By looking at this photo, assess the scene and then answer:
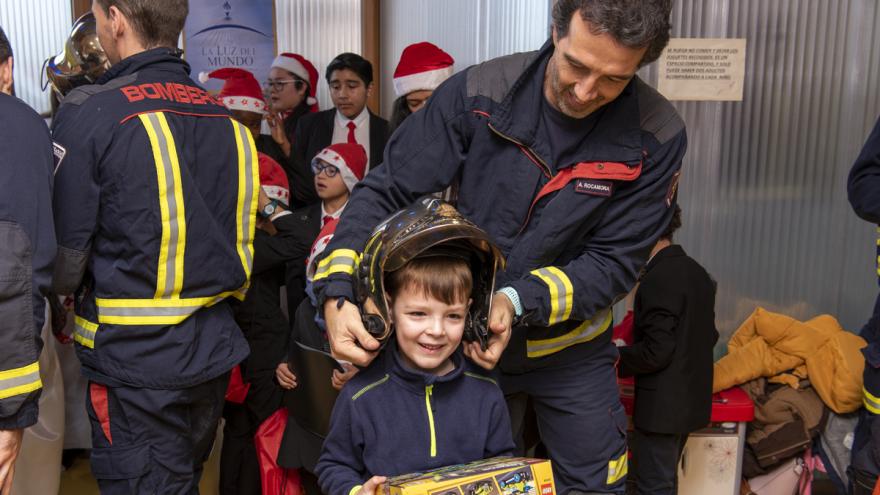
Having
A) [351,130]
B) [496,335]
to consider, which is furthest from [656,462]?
[351,130]

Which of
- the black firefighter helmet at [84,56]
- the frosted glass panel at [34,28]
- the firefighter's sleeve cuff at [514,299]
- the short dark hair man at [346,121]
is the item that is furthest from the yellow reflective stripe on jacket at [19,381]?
the frosted glass panel at [34,28]

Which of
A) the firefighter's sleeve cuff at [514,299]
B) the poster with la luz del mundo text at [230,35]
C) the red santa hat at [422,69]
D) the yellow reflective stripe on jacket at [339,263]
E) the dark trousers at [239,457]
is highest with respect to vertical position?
the poster with la luz del mundo text at [230,35]

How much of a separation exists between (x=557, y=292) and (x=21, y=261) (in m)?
1.22

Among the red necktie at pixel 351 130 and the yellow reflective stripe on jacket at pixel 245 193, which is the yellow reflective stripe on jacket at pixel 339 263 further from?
the red necktie at pixel 351 130

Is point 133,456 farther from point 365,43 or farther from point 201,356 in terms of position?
point 365,43

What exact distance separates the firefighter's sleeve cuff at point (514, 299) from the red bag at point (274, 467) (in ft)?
3.91

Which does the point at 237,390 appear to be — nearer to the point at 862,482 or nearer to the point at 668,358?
the point at 668,358

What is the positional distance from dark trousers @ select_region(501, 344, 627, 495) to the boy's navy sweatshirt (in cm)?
32

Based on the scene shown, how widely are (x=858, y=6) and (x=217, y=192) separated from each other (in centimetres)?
291

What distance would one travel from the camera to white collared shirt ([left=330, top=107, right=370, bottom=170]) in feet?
14.1

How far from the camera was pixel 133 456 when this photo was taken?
7.14ft

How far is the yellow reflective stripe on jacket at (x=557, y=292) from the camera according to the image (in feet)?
5.99

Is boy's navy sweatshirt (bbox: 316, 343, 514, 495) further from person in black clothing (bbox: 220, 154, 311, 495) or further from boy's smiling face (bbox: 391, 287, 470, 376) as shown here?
person in black clothing (bbox: 220, 154, 311, 495)

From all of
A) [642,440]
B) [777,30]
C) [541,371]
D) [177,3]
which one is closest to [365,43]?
[777,30]
